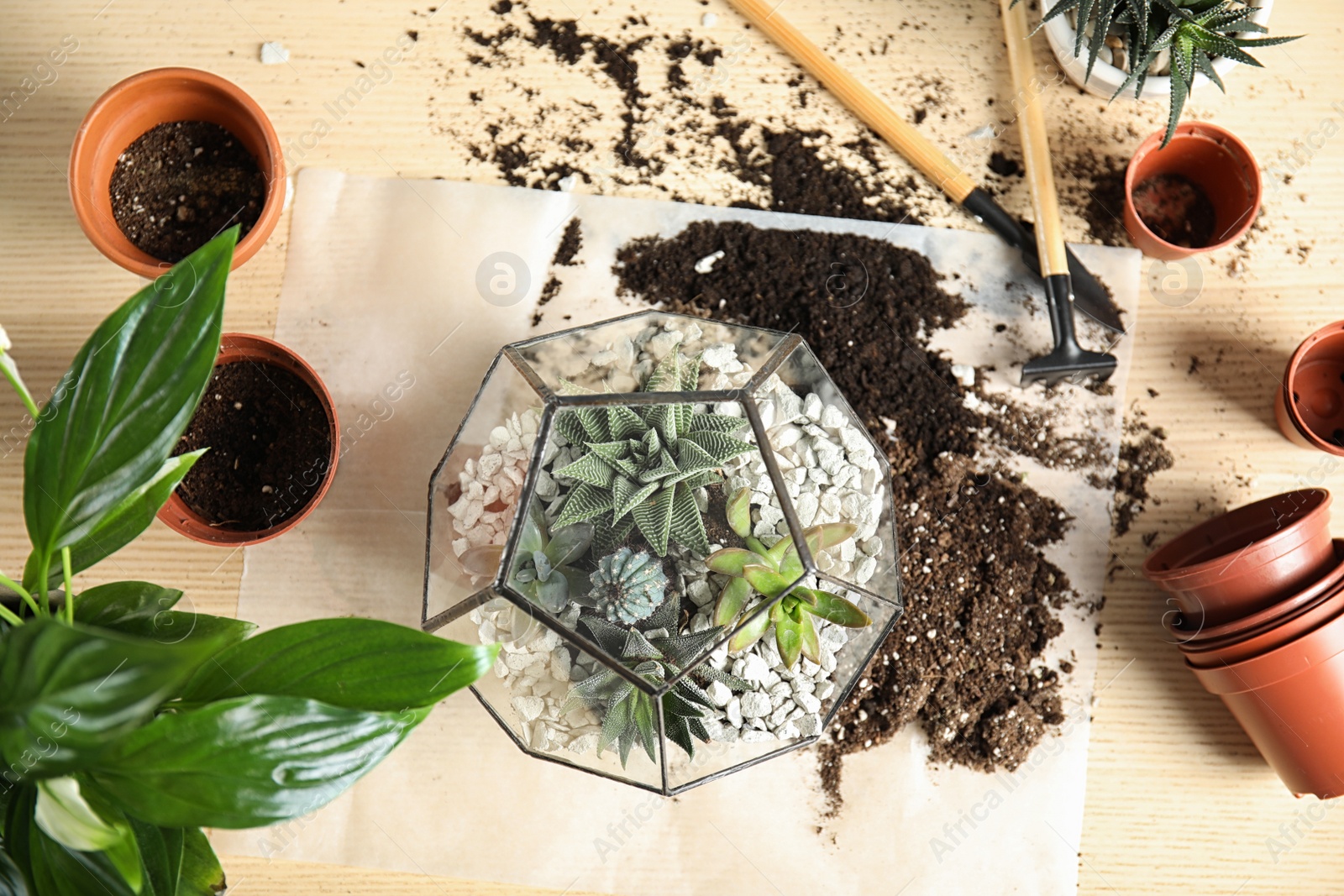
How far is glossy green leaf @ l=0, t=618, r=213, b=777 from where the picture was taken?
568mm

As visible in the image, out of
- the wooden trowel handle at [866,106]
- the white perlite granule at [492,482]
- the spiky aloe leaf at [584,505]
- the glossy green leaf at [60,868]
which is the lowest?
the glossy green leaf at [60,868]

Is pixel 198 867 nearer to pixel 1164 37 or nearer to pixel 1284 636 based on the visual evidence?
pixel 1284 636

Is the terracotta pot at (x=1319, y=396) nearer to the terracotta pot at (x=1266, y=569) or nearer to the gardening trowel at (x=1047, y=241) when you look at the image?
the terracotta pot at (x=1266, y=569)

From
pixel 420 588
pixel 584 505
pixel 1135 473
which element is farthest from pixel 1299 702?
pixel 420 588

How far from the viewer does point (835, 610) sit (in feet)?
3.15

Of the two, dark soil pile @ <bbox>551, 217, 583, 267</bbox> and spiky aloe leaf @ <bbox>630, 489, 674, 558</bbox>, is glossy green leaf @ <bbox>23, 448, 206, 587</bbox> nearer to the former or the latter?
spiky aloe leaf @ <bbox>630, 489, 674, 558</bbox>

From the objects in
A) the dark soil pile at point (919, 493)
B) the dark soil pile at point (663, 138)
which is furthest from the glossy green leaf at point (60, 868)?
the dark soil pile at point (663, 138)

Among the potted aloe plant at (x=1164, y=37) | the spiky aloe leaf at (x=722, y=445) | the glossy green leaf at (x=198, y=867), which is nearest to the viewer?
the glossy green leaf at (x=198, y=867)

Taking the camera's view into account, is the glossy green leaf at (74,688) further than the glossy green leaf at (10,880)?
No

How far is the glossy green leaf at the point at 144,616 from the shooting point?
797 mm

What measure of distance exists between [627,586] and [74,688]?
468 mm

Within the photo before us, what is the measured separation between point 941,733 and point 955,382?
47 centimetres

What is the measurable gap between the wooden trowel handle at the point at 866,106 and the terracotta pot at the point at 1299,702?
2.24ft

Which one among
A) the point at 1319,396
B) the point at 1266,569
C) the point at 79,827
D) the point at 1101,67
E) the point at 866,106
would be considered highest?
the point at 1101,67
